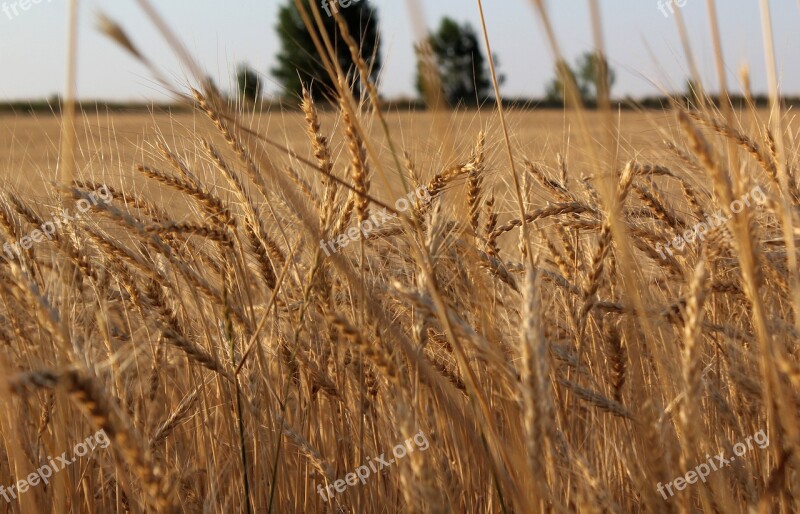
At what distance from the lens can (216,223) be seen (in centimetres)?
139

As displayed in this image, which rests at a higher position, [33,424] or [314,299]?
[314,299]

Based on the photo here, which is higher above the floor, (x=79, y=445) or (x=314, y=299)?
(x=314, y=299)

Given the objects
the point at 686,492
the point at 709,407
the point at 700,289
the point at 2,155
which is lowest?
the point at 709,407

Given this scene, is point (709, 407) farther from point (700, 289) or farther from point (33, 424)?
point (33, 424)

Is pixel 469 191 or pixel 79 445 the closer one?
pixel 79 445

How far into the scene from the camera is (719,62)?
81cm

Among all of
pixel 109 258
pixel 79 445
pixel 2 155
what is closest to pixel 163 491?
pixel 79 445

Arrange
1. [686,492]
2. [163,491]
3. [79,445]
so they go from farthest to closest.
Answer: [79,445] < [686,492] < [163,491]

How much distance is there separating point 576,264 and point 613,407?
1.94 feet

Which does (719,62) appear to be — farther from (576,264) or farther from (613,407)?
(576,264)

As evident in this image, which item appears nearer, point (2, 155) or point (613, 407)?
point (613, 407)

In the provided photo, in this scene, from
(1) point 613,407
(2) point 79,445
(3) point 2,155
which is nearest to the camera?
(1) point 613,407

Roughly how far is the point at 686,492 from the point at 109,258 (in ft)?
3.59

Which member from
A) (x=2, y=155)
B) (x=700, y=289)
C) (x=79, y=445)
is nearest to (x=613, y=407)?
(x=700, y=289)
